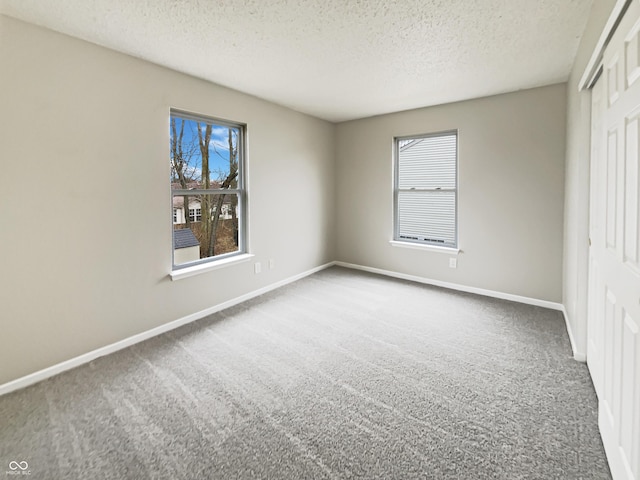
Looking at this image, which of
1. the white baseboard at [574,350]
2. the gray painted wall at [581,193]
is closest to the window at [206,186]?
the gray painted wall at [581,193]

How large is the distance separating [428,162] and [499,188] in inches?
39.1

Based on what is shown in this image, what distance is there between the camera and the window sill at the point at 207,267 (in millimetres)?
2998

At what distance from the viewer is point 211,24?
212 cm

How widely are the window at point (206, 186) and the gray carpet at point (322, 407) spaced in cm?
85

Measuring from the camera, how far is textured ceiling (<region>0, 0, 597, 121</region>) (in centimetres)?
194

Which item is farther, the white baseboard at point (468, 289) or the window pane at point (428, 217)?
the window pane at point (428, 217)

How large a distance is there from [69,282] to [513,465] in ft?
9.78

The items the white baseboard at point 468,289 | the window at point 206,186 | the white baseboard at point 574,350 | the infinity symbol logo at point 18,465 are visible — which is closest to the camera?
the infinity symbol logo at point 18,465

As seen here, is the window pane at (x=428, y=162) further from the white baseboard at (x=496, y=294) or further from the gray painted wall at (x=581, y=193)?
the gray painted wall at (x=581, y=193)

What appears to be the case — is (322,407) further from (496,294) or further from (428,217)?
(428,217)

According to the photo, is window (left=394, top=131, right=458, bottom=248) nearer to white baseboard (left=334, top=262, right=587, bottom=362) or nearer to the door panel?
white baseboard (left=334, top=262, right=587, bottom=362)

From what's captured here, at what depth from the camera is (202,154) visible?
10.8ft

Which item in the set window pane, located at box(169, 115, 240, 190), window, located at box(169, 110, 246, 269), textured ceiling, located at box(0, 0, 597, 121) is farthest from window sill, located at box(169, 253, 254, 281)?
textured ceiling, located at box(0, 0, 597, 121)

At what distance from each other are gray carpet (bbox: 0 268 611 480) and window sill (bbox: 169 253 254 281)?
51 centimetres
